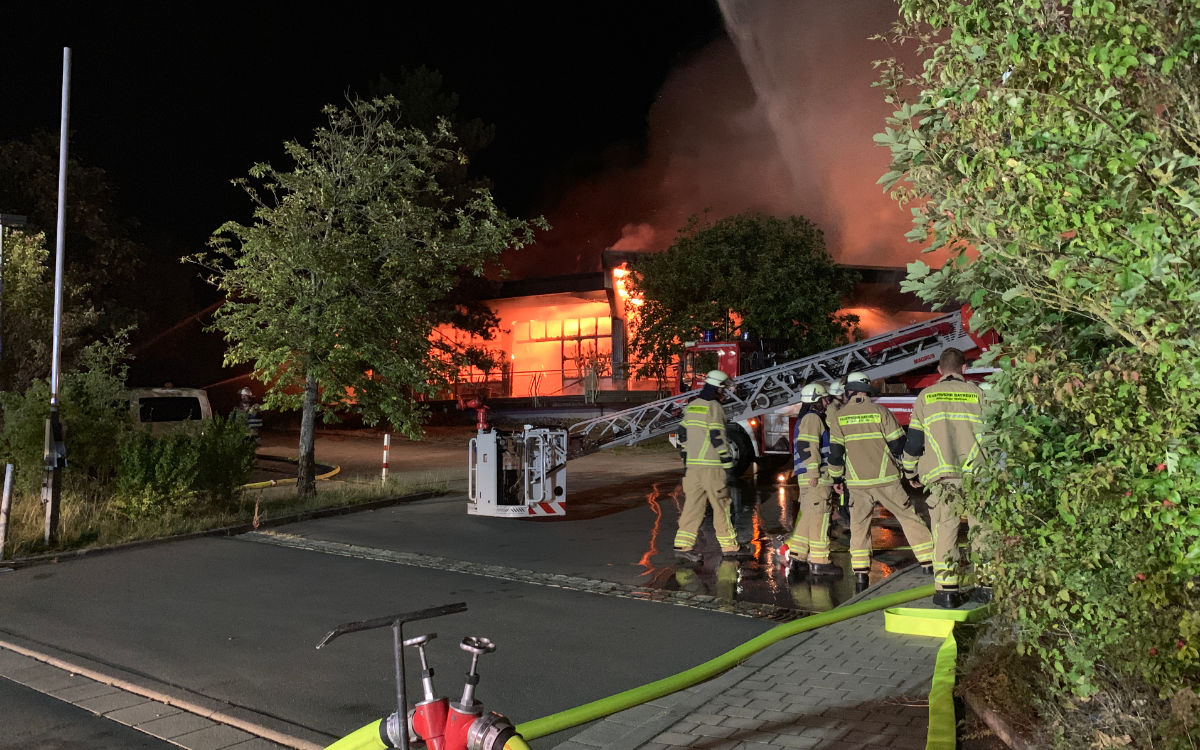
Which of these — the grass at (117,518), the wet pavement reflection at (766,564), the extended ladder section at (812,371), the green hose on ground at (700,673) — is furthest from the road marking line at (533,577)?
the extended ladder section at (812,371)

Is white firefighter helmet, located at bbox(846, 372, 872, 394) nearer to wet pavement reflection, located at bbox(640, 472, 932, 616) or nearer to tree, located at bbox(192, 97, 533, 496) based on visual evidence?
wet pavement reflection, located at bbox(640, 472, 932, 616)

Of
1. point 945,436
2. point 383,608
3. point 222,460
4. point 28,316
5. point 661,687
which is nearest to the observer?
point 661,687

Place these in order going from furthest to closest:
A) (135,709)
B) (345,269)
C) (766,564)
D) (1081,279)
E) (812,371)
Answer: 1. (812,371)
2. (345,269)
3. (766,564)
4. (135,709)
5. (1081,279)

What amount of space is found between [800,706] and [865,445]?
3.62 metres

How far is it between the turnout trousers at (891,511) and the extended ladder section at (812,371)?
7522 millimetres

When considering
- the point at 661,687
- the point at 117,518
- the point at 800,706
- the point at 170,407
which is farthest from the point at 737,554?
the point at 170,407

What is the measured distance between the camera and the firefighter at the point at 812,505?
8.24m

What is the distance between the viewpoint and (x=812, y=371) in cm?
1673

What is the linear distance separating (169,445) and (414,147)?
16.2ft

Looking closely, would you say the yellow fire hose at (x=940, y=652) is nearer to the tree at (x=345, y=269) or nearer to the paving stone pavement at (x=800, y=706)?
the paving stone pavement at (x=800, y=706)

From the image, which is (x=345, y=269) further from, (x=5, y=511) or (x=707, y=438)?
(x=707, y=438)

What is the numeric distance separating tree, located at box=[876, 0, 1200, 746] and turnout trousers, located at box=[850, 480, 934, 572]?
12.9 feet

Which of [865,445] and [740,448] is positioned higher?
[865,445]

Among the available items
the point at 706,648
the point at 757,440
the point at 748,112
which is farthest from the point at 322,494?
the point at 748,112
